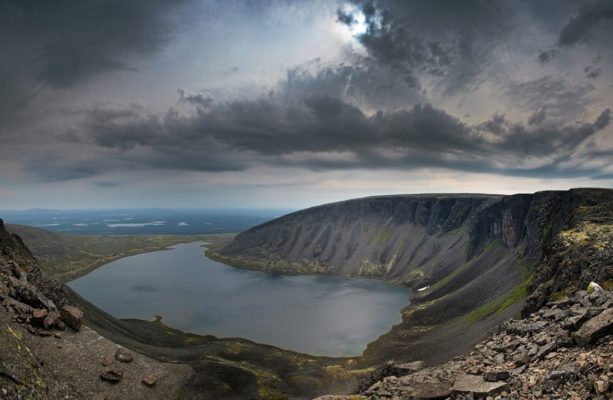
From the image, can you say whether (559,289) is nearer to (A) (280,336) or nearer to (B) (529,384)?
(B) (529,384)

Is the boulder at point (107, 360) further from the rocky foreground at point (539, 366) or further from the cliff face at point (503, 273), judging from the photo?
the cliff face at point (503, 273)

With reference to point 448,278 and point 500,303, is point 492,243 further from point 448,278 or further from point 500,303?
point 500,303

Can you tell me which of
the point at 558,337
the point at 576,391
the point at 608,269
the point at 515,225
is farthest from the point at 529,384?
the point at 515,225

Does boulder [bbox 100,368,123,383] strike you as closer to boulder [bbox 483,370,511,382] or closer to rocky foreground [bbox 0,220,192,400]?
rocky foreground [bbox 0,220,192,400]

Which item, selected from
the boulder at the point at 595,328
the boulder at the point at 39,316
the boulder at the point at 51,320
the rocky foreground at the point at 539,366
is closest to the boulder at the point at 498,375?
the rocky foreground at the point at 539,366

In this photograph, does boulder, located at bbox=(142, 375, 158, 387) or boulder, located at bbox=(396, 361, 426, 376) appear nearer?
boulder, located at bbox=(396, 361, 426, 376)

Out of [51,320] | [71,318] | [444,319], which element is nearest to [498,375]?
[51,320]

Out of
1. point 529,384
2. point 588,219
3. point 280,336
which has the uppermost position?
point 588,219

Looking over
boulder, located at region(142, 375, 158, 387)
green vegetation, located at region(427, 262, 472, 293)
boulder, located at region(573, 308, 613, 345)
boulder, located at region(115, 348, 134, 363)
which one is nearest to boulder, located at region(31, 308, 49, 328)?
boulder, located at region(115, 348, 134, 363)
